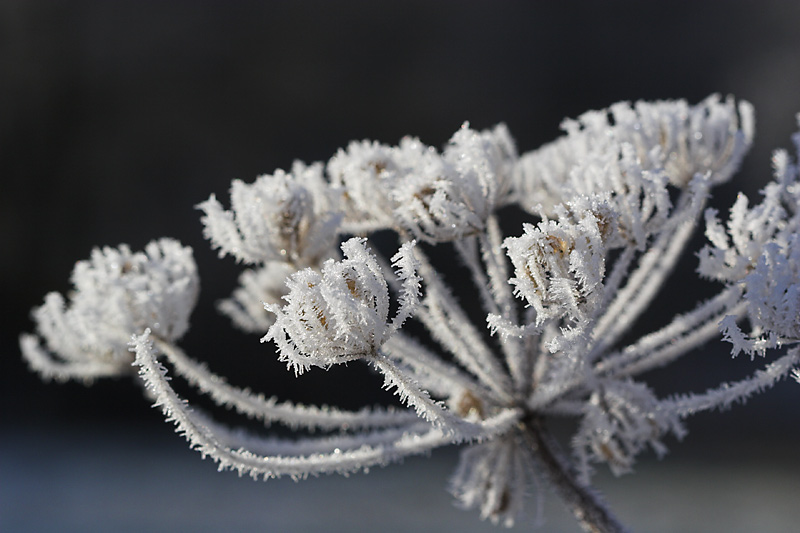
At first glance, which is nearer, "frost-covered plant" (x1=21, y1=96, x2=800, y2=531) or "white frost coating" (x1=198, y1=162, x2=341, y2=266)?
"frost-covered plant" (x1=21, y1=96, x2=800, y2=531)

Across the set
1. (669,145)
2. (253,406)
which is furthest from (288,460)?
(669,145)

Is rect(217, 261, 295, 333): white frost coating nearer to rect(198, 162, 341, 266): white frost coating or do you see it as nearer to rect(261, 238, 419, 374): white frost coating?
rect(198, 162, 341, 266): white frost coating

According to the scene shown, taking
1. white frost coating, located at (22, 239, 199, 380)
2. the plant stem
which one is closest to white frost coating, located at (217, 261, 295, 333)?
white frost coating, located at (22, 239, 199, 380)

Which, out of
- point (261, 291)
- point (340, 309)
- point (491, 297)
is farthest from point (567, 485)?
point (261, 291)

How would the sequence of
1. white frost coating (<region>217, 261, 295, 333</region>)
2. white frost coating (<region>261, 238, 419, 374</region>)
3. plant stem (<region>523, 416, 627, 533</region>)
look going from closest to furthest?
white frost coating (<region>261, 238, 419, 374</region>) → plant stem (<region>523, 416, 627, 533</region>) → white frost coating (<region>217, 261, 295, 333</region>)

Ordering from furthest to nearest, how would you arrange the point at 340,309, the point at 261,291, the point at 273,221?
the point at 261,291 < the point at 273,221 < the point at 340,309

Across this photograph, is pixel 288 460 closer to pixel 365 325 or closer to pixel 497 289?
pixel 365 325

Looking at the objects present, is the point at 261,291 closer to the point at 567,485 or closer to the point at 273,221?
the point at 273,221

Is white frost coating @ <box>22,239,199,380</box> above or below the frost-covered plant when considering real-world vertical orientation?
above
